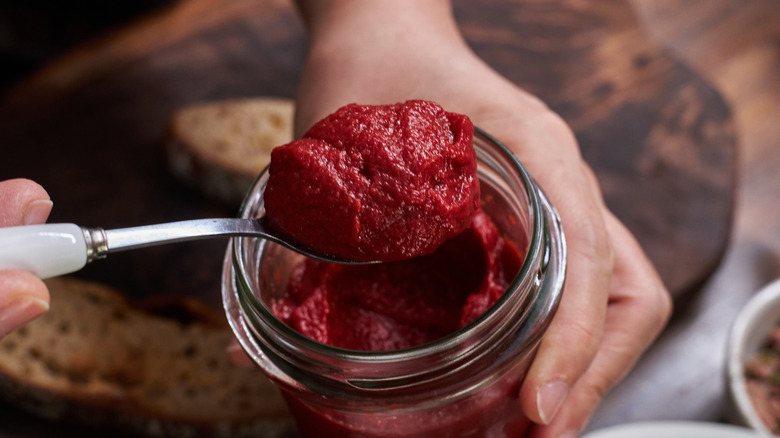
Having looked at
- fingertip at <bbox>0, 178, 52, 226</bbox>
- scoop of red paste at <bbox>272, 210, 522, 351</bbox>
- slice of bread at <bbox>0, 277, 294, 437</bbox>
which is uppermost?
fingertip at <bbox>0, 178, 52, 226</bbox>

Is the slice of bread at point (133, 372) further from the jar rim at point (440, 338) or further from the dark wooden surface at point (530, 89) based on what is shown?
the jar rim at point (440, 338)

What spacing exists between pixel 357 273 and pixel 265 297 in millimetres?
207

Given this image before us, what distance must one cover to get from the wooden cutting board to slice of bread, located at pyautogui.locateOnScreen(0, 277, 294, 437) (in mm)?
120

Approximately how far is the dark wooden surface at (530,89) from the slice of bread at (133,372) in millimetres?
116

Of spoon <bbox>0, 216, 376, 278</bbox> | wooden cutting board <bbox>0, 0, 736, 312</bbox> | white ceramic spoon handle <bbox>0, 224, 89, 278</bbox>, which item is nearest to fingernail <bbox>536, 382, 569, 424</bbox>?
spoon <bbox>0, 216, 376, 278</bbox>

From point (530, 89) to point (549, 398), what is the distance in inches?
76.9

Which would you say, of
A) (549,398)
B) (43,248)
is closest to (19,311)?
(43,248)

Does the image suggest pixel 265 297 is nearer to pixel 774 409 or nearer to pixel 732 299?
pixel 774 409

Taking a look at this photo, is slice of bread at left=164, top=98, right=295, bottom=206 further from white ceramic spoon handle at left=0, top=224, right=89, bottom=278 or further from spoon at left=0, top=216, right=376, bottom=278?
white ceramic spoon handle at left=0, top=224, right=89, bottom=278

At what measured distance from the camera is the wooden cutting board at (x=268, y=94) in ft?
9.23

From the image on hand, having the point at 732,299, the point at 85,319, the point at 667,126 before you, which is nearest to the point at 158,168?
the point at 85,319

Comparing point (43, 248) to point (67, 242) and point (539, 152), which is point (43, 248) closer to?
point (67, 242)

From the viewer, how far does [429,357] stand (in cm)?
126

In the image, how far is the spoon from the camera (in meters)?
1.07
